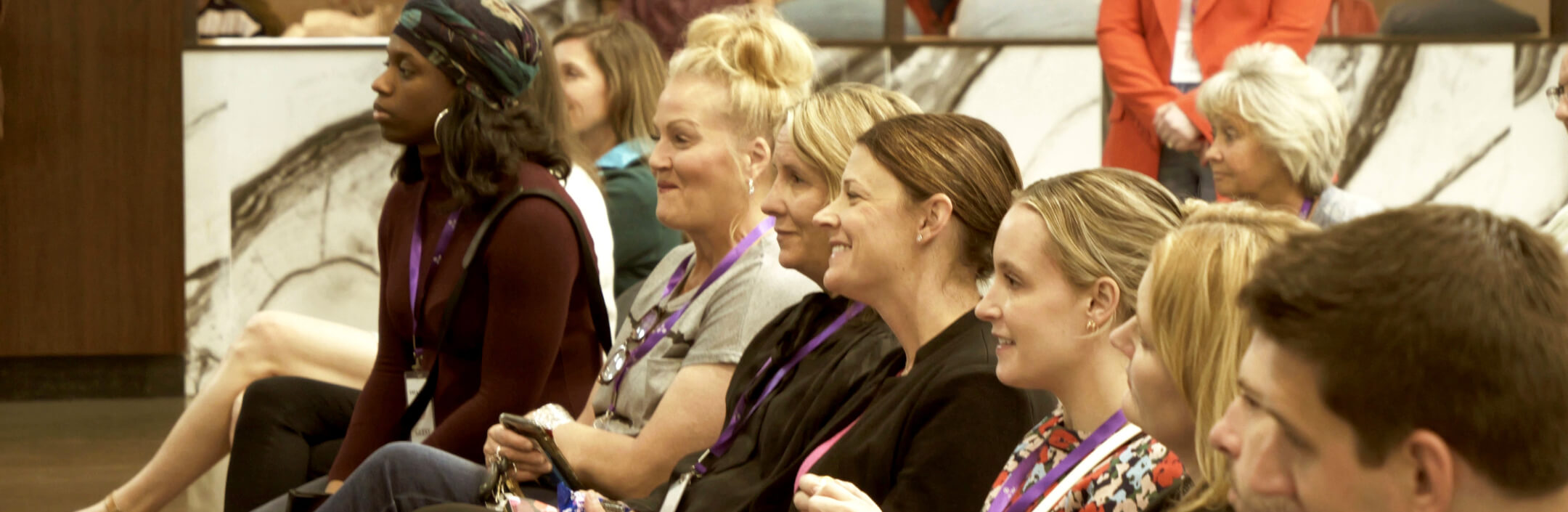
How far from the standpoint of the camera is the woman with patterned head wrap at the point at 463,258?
8.80 feet

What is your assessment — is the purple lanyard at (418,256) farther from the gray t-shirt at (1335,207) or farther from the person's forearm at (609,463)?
the gray t-shirt at (1335,207)

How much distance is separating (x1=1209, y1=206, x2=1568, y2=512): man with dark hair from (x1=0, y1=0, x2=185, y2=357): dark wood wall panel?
17.1 ft

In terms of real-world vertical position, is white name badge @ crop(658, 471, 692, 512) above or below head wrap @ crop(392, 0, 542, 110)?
below

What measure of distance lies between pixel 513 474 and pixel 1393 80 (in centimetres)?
438

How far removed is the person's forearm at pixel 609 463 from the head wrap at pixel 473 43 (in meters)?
0.63

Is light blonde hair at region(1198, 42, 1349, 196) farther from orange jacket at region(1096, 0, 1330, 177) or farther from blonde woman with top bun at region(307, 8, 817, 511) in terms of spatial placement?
blonde woman with top bun at region(307, 8, 817, 511)

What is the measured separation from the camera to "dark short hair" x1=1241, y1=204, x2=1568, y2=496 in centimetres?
95

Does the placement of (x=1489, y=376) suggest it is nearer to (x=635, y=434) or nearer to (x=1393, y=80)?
(x=635, y=434)

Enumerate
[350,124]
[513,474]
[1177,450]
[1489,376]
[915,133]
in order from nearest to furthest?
[1489,376]
[1177,450]
[915,133]
[513,474]
[350,124]

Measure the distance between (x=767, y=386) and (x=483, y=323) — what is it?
0.63 meters

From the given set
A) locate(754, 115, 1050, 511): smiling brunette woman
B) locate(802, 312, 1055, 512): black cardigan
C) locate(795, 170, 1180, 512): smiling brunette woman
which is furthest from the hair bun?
locate(795, 170, 1180, 512): smiling brunette woman

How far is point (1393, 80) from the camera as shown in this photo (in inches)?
231

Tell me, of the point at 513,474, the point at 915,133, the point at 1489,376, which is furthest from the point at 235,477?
the point at 1489,376

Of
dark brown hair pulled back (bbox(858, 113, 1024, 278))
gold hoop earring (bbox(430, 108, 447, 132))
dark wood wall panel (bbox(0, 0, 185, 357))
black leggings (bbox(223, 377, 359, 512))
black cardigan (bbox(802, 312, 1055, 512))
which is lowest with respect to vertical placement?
dark wood wall panel (bbox(0, 0, 185, 357))
